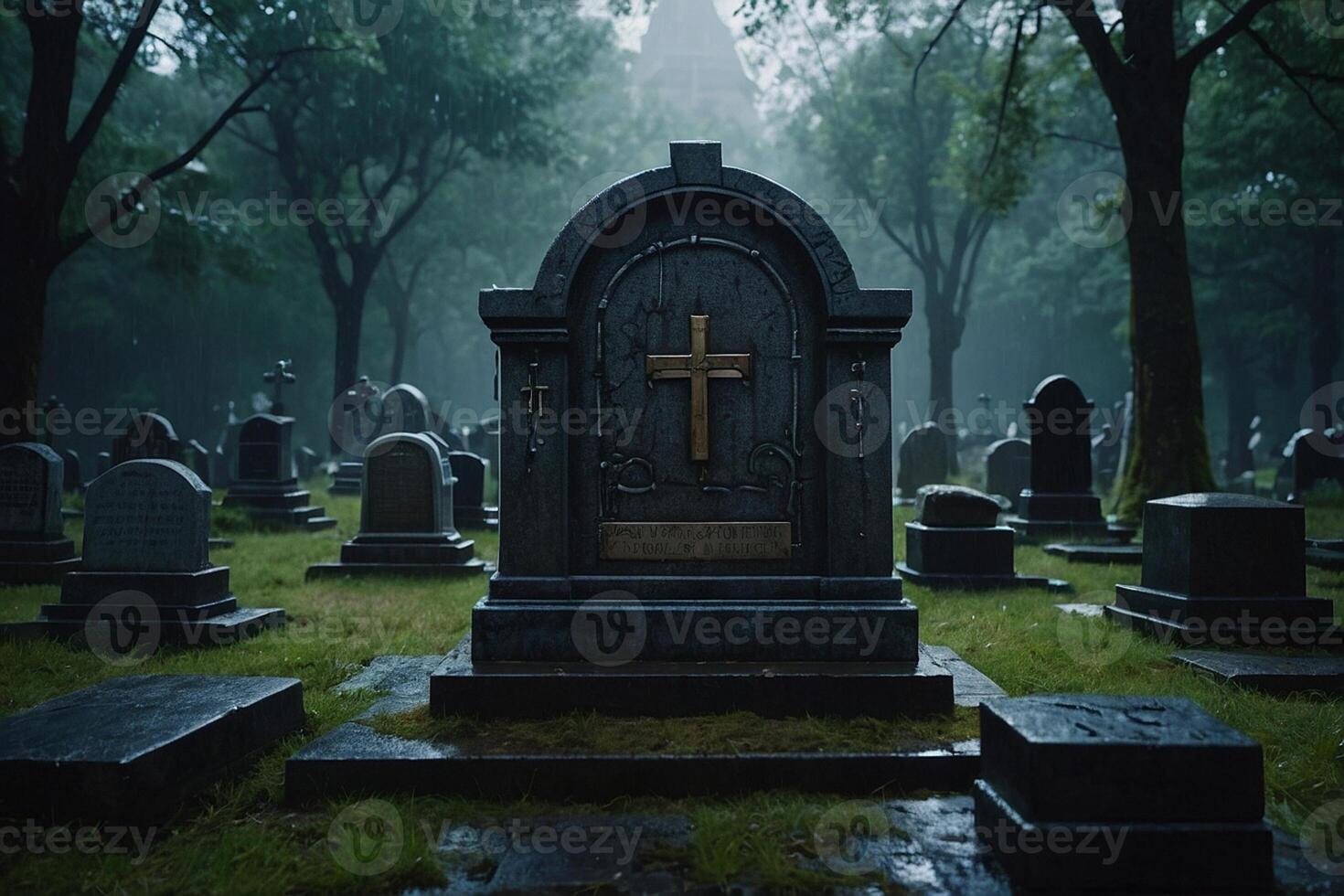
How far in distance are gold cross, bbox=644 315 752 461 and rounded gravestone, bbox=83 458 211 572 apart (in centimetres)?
424

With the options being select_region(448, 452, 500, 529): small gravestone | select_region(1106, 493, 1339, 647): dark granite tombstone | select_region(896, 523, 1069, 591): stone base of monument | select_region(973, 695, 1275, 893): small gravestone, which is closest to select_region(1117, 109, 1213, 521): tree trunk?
select_region(896, 523, 1069, 591): stone base of monument

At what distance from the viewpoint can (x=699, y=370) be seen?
495cm

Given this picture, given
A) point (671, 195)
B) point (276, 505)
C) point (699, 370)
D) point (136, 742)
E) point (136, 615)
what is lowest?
point (136, 742)

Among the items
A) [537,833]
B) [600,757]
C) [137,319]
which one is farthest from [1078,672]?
[137,319]

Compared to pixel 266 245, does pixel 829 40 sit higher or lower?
higher

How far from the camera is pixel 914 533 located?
8992mm

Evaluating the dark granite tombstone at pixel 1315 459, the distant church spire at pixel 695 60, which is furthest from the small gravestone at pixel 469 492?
the distant church spire at pixel 695 60

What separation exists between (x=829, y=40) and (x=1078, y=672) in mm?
25766

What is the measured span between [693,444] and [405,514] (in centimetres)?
605

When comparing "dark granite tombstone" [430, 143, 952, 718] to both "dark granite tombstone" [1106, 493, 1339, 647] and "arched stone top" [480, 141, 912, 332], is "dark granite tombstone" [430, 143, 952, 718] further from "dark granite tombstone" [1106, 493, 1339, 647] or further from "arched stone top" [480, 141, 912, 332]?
"dark granite tombstone" [1106, 493, 1339, 647]

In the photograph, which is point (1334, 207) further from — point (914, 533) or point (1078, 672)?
point (1078, 672)

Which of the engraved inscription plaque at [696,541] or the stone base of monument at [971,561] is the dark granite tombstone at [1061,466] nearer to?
the stone base of monument at [971,561]

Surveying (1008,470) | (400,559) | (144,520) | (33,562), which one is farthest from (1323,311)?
(33,562)

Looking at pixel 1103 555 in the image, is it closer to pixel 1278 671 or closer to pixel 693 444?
pixel 1278 671
